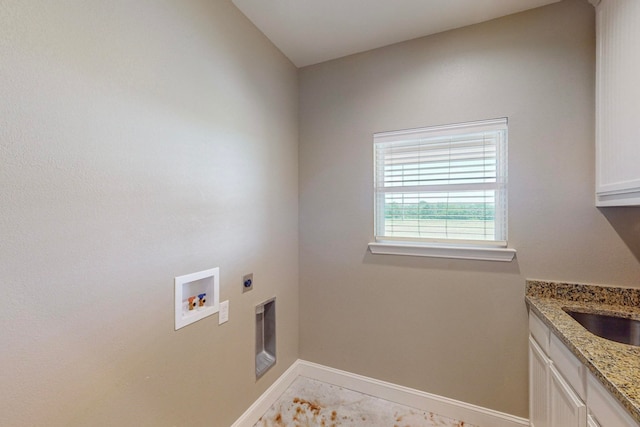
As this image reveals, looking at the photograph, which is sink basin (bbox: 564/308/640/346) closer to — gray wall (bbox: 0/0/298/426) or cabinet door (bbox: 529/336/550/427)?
cabinet door (bbox: 529/336/550/427)

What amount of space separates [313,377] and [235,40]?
2.80m

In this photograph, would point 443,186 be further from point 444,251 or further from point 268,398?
point 268,398

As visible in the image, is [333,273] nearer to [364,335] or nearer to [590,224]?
[364,335]

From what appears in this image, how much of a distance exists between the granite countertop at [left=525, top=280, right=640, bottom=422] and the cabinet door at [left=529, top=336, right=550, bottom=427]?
0.24 m

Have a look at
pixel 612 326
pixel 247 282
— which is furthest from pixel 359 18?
pixel 612 326

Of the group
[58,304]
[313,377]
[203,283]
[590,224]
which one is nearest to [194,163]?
[203,283]

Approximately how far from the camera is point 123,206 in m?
1.17

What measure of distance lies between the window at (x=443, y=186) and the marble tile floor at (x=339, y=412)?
123 centimetres

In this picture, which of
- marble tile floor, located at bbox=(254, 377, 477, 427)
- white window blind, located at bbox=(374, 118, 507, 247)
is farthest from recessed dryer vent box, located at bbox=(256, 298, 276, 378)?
white window blind, located at bbox=(374, 118, 507, 247)

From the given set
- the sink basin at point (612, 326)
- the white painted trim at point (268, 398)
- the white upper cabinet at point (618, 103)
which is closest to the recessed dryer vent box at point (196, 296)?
the white painted trim at point (268, 398)

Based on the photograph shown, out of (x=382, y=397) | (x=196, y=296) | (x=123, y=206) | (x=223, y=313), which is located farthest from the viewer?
(x=382, y=397)

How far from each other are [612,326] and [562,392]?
23.0 inches

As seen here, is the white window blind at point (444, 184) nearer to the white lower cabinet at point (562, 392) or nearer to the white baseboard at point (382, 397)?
the white lower cabinet at point (562, 392)

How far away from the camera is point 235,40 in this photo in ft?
5.93
